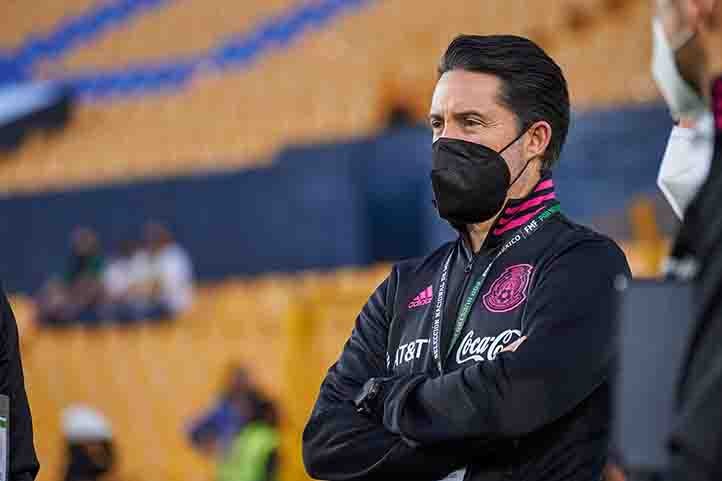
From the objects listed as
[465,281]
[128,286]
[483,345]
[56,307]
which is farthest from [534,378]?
[56,307]

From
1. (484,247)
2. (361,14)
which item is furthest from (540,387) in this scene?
(361,14)

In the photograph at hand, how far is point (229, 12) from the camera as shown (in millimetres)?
24188

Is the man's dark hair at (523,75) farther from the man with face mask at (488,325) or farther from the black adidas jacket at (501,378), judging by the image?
the black adidas jacket at (501,378)

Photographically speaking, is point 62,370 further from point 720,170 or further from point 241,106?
point 720,170

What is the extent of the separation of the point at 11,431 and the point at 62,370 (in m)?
11.3

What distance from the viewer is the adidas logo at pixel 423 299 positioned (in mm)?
3422

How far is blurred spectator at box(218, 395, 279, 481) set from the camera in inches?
338

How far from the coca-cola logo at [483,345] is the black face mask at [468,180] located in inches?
9.9

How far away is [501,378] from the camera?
10.1 feet

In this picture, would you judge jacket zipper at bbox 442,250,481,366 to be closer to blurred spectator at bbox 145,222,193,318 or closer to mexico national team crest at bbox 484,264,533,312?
mexico national team crest at bbox 484,264,533,312

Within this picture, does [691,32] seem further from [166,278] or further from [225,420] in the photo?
[166,278]

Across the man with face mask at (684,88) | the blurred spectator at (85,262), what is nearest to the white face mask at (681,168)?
the man with face mask at (684,88)

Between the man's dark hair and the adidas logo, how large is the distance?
341 millimetres

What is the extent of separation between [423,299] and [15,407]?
2.72 ft
